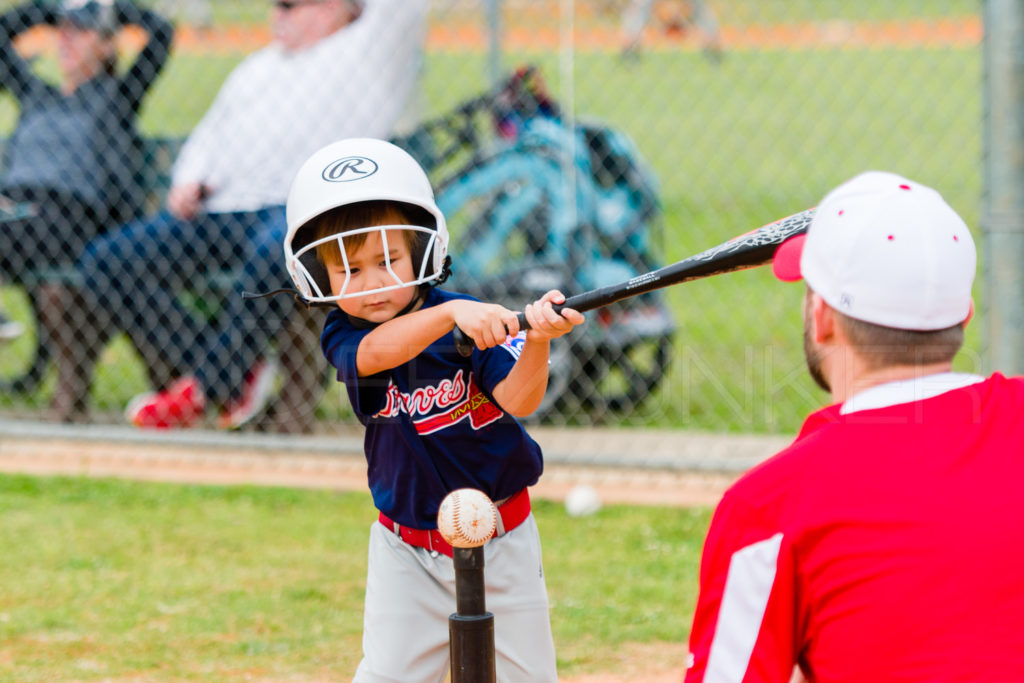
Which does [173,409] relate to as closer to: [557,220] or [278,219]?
[278,219]

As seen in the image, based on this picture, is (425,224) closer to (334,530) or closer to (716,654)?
(716,654)

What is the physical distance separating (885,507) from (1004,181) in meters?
2.77

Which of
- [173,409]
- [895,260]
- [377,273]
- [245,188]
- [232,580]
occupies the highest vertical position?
[895,260]

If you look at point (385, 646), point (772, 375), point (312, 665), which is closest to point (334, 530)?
point (312, 665)

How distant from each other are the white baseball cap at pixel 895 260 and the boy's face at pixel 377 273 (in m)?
0.97

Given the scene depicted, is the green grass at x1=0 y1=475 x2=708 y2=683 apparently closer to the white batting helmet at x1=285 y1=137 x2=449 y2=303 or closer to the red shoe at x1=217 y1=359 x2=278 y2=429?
the red shoe at x1=217 y1=359 x2=278 y2=429

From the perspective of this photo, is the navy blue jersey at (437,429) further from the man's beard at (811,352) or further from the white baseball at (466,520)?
the man's beard at (811,352)

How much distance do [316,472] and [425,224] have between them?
2744 mm

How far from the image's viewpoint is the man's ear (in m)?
1.49

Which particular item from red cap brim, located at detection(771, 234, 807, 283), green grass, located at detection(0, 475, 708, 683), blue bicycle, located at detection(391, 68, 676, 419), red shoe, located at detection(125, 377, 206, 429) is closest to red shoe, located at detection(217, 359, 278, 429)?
red shoe, located at detection(125, 377, 206, 429)

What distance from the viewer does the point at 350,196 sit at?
223cm

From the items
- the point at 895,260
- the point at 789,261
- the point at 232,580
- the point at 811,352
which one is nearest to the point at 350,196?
the point at 789,261

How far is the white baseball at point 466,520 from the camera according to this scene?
1.86 meters

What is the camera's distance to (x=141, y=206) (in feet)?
18.8
